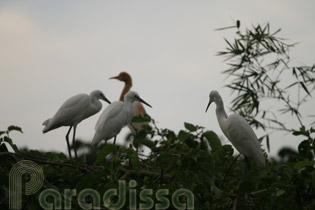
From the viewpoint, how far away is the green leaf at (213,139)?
2623mm

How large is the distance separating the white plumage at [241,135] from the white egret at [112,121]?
6.18 ft

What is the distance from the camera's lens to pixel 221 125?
12.1 feet

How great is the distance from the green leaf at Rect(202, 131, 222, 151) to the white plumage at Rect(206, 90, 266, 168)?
785 millimetres

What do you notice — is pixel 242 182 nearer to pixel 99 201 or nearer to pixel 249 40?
pixel 99 201

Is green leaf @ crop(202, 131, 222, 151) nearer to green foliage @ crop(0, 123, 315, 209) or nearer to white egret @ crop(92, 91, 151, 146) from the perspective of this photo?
green foliage @ crop(0, 123, 315, 209)

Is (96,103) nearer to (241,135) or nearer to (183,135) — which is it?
(241,135)

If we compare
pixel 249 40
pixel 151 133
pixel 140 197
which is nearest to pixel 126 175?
pixel 140 197

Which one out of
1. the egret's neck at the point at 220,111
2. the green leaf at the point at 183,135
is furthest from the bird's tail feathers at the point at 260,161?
the green leaf at the point at 183,135

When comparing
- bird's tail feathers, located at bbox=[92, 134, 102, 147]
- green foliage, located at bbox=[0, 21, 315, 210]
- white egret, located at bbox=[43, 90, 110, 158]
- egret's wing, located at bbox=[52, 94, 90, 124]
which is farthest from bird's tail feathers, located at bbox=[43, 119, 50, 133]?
green foliage, located at bbox=[0, 21, 315, 210]

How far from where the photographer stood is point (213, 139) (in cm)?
264

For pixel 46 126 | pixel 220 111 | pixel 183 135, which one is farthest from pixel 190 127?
pixel 46 126

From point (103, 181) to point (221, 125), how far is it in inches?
64.8

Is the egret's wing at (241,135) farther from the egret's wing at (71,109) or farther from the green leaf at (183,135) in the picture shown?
the egret's wing at (71,109)

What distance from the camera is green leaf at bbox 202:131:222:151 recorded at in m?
2.62
